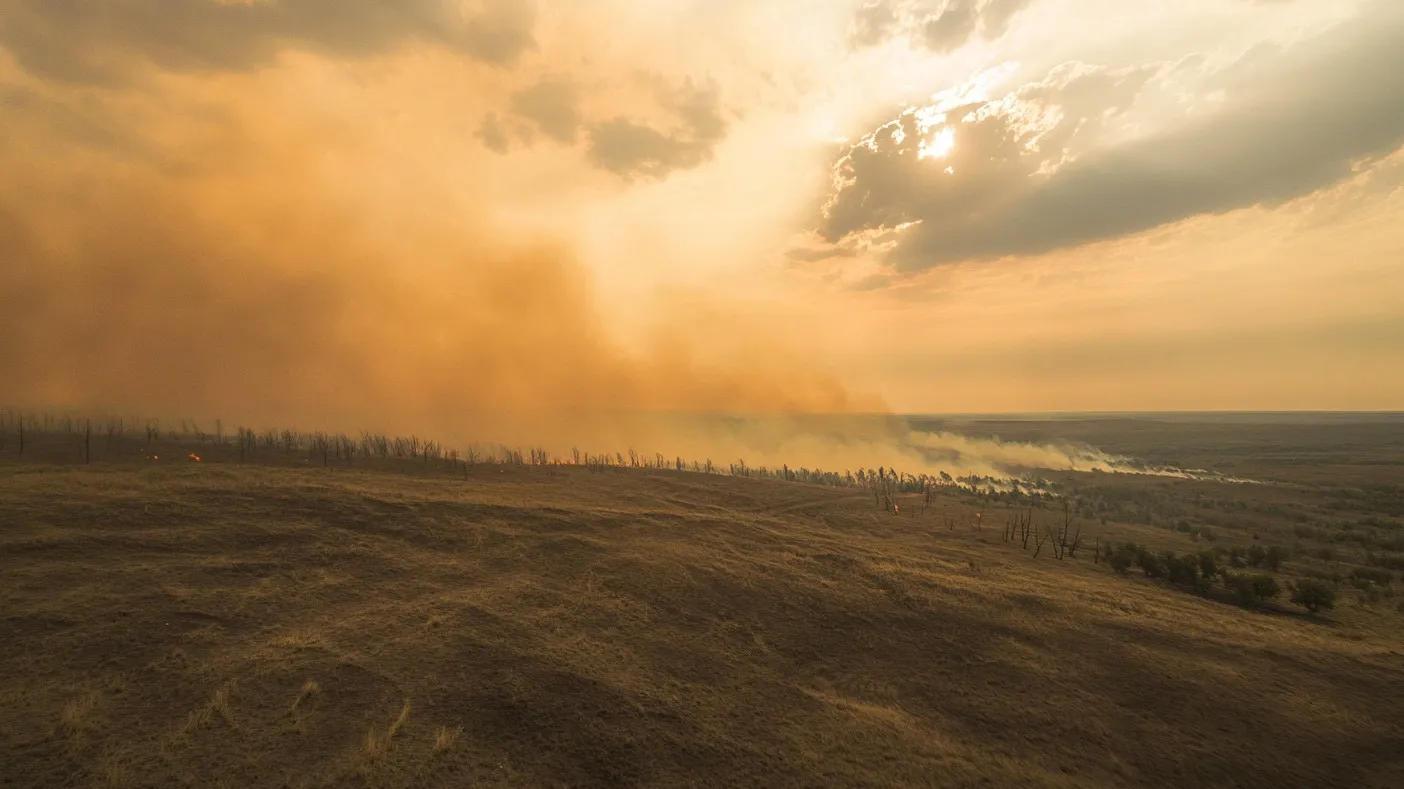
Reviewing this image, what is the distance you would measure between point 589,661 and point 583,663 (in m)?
0.27

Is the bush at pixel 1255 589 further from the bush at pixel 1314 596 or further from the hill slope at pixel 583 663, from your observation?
the hill slope at pixel 583 663

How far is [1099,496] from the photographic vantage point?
74.9m

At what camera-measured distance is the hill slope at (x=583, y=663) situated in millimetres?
13266

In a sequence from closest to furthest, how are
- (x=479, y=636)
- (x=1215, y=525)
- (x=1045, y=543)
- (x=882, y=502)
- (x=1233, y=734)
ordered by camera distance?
1. (x=1233, y=734)
2. (x=479, y=636)
3. (x=1045, y=543)
4. (x=1215, y=525)
5. (x=882, y=502)

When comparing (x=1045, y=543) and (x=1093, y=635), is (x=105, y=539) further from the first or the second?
(x=1045, y=543)

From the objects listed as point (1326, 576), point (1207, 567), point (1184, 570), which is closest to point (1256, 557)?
point (1326, 576)

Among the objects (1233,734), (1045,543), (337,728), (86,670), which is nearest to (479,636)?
(337,728)

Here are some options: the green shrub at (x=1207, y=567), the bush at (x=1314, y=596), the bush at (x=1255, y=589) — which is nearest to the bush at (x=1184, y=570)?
the green shrub at (x=1207, y=567)

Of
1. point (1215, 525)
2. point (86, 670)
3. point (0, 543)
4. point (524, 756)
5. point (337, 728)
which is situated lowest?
point (1215, 525)

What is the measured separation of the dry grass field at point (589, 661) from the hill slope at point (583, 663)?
0.10 metres

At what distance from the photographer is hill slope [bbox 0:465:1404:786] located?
1327 cm

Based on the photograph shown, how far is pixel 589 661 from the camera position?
1767cm

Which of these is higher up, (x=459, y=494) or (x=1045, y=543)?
(x=459, y=494)

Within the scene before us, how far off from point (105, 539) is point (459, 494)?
16.7 meters
